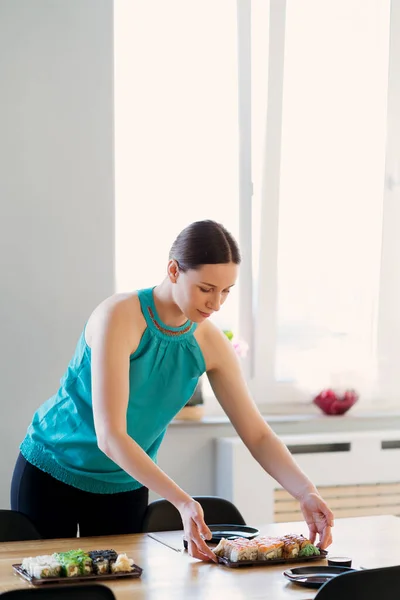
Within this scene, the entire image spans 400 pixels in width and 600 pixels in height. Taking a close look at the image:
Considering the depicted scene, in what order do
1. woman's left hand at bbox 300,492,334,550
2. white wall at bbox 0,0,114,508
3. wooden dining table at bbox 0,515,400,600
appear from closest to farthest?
wooden dining table at bbox 0,515,400,600 → woman's left hand at bbox 300,492,334,550 → white wall at bbox 0,0,114,508

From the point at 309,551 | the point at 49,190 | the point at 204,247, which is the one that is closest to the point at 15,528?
the point at 309,551

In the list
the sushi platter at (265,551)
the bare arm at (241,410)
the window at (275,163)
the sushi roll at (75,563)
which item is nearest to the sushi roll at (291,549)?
the sushi platter at (265,551)

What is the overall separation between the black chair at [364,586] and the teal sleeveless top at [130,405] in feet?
2.73

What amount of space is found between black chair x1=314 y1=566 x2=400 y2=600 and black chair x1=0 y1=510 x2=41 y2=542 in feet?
3.12

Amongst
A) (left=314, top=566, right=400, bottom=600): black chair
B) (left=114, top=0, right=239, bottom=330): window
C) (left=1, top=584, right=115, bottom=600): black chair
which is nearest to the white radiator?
(left=114, top=0, right=239, bottom=330): window

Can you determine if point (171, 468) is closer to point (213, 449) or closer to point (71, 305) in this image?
point (213, 449)

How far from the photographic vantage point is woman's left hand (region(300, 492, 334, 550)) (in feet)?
7.04

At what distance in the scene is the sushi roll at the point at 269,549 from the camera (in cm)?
198

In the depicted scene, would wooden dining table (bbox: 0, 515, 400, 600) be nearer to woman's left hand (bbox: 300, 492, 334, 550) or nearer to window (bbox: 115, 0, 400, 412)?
woman's left hand (bbox: 300, 492, 334, 550)

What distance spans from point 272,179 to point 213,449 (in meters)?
1.23

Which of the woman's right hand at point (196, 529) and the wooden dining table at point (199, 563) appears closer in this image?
the wooden dining table at point (199, 563)

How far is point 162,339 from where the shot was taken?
2.30 m

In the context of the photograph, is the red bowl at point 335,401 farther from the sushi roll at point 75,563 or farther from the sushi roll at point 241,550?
the sushi roll at point 75,563

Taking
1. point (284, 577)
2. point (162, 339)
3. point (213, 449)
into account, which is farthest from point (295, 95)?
point (284, 577)
